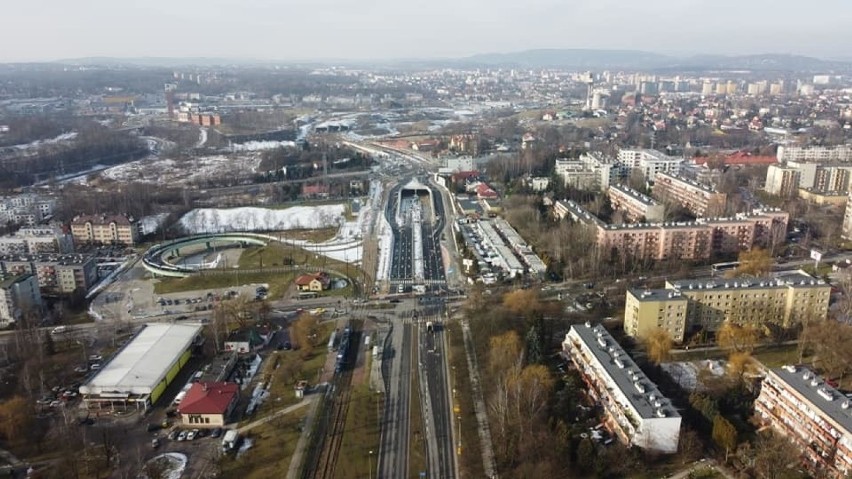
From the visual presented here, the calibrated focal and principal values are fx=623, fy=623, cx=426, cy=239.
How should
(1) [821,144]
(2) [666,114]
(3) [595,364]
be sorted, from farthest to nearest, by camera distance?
(2) [666,114], (1) [821,144], (3) [595,364]

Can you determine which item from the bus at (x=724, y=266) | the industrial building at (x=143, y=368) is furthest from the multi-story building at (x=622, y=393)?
the industrial building at (x=143, y=368)

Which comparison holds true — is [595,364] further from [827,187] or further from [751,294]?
[827,187]

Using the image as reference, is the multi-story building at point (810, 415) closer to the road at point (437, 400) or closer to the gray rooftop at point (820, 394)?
the gray rooftop at point (820, 394)

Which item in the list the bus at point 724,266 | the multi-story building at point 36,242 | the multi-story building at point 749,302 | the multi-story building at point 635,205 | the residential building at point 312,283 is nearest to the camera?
A: the multi-story building at point 749,302

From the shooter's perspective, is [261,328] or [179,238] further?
[179,238]

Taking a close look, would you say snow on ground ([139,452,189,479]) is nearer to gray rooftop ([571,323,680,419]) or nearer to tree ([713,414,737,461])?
gray rooftop ([571,323,680,419])

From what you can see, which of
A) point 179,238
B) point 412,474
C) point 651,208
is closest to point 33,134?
point 179,238
